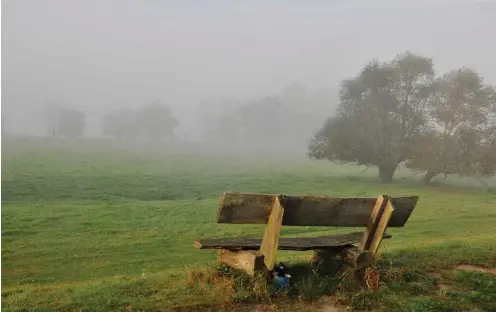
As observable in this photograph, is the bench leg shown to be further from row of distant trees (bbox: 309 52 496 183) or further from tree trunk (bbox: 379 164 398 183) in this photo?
tree trunk (bbox: 379 164 398 183)

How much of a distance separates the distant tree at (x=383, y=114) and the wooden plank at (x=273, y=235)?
106ft

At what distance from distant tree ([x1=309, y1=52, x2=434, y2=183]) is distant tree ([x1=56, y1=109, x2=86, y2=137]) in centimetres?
6904

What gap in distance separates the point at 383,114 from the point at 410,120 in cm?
206

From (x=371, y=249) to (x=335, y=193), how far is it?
72.4 feet

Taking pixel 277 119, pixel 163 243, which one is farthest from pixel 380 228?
pixel 277 119

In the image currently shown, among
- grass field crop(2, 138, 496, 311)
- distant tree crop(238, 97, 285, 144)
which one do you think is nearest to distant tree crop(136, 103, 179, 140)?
distant tree crop(238, 97, 285, 144)

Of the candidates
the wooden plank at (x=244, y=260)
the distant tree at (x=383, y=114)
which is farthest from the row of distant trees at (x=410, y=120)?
the wooden plank at (x=244, y=260)

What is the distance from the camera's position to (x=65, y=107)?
98125 mm

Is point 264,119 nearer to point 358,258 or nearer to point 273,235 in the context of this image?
point 358,258

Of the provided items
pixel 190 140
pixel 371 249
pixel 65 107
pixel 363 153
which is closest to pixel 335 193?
pixel 363 153

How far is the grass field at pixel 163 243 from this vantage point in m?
5.66

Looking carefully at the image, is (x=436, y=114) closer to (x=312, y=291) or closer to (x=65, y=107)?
(x=312, y=291)

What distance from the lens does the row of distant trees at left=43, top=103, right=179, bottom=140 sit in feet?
300

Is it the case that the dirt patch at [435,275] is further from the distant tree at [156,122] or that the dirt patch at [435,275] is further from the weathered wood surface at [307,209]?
the distant tree at [156,122]
